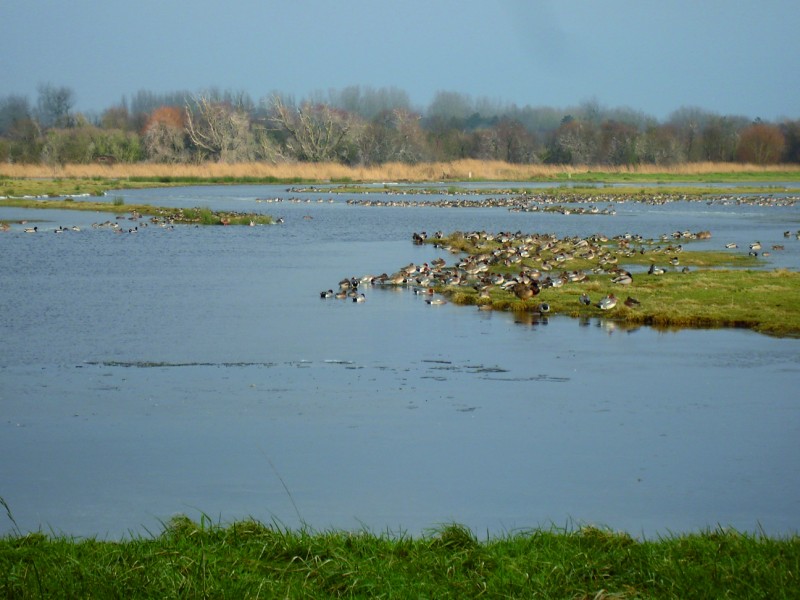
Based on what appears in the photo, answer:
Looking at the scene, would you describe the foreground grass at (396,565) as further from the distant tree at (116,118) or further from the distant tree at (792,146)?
the distant tree at (116,118)

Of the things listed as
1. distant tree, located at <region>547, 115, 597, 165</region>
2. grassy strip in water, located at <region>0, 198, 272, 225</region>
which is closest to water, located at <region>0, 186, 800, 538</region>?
grassy strip in water, located at <region>0, 198, 272, 225</region>

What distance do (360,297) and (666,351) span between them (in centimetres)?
633

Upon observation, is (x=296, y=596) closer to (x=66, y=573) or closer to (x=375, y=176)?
(x=66, y=573)

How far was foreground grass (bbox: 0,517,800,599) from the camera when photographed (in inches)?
204

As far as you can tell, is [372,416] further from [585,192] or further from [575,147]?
[575,147]

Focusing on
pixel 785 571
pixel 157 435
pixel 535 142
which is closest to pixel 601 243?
pixel 157 435

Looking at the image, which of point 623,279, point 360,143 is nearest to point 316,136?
point 360,143

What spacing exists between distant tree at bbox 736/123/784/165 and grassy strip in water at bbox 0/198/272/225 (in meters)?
57.7

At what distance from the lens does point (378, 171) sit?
248 ft

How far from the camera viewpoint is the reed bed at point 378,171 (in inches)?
2758

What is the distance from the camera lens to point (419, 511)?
24.3 ft

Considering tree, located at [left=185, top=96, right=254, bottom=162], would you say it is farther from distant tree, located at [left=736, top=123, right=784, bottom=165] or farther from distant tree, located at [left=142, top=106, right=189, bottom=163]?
distant tree, located at [left=736, top=123, right=784, bottom=165]

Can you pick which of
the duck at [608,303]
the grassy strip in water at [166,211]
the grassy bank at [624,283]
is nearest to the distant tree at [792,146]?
the grassy strip in water at [166,211]

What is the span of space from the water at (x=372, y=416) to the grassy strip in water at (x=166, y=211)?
16.4 meters
